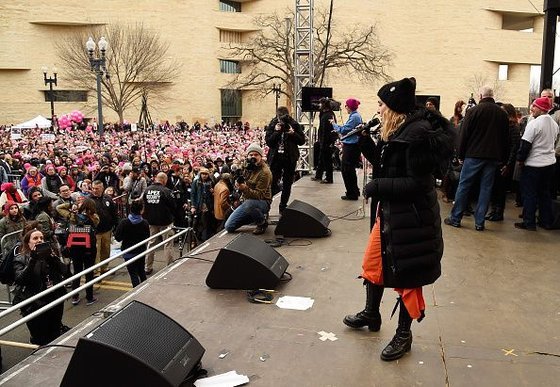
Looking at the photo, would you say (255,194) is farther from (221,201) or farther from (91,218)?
(91,218)

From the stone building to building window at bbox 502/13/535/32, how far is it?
1.92 meters

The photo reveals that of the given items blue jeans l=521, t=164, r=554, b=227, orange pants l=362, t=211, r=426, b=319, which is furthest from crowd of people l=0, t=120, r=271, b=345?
blue jeans l=521, t=164, r=554, b=227

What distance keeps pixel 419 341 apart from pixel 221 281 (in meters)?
2.07

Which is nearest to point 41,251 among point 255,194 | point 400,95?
point 255,194

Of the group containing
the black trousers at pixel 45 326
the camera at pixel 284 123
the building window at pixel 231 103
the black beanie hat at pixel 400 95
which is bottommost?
the black trousers at pixel 45 326

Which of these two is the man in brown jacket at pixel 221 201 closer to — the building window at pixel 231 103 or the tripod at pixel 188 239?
the tripod at pixel 188 239

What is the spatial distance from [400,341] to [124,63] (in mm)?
47674

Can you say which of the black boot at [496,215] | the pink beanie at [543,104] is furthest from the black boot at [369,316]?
the black boot at [496,215]

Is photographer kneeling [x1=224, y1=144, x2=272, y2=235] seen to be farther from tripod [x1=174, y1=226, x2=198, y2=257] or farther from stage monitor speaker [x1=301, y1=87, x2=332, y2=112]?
stage monitor speaker [x1=301, y1=87, x2=332, y2=112]

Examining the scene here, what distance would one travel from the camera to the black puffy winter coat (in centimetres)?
324

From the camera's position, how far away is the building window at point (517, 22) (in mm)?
55531

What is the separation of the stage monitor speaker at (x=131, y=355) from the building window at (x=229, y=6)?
56853 millimetres

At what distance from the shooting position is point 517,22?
57.6m

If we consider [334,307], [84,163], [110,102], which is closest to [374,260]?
[334,307]
